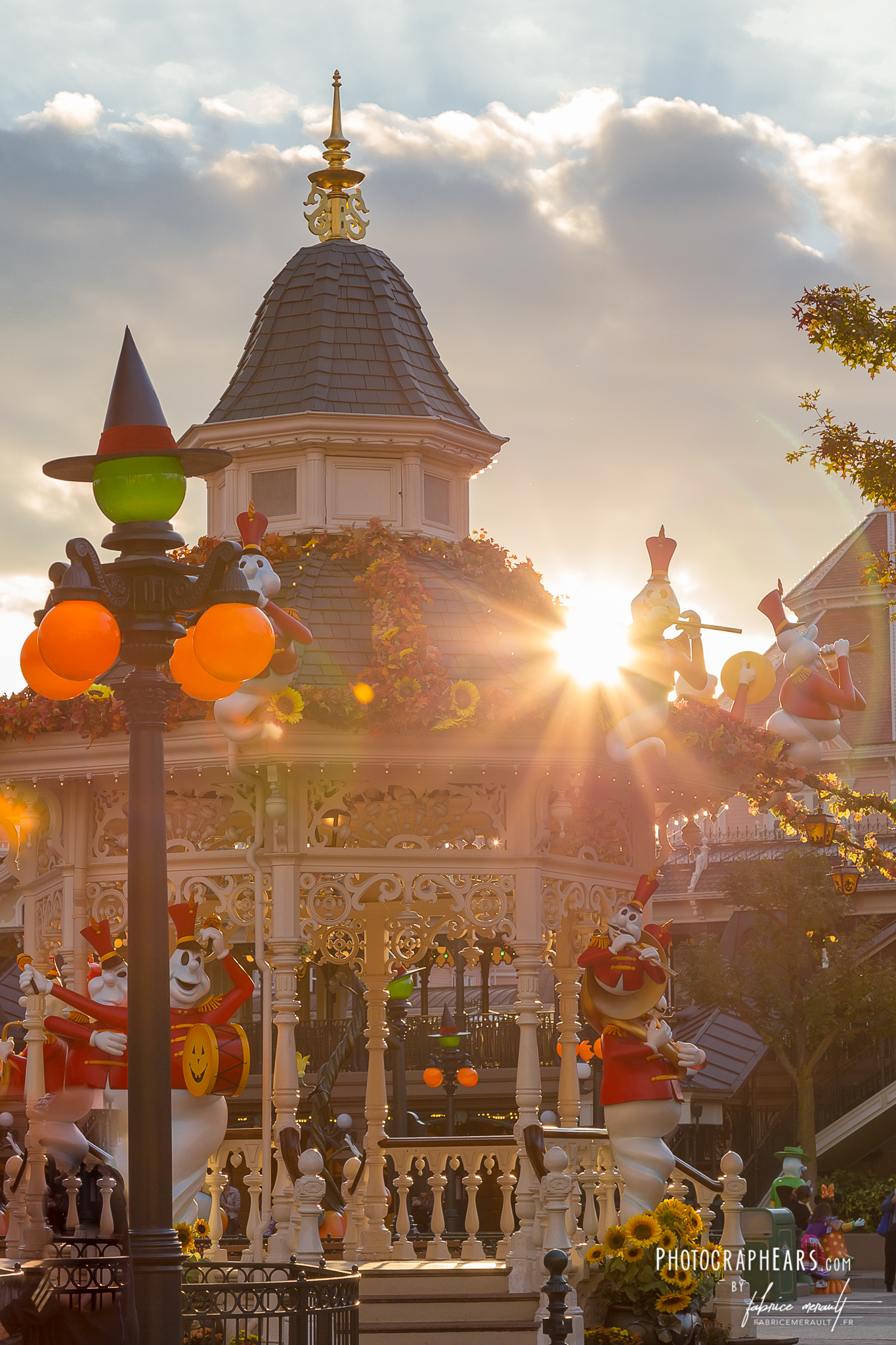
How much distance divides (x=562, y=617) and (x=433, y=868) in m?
2.42

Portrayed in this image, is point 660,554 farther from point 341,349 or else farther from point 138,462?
point 138,462

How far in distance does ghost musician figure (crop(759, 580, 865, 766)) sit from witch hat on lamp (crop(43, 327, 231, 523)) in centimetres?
759

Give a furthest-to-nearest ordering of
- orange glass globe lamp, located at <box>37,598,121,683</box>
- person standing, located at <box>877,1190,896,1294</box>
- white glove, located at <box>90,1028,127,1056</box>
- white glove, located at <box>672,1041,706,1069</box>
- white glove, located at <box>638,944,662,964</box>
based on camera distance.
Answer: person standing, located at <box>877,1190,896,1294</box>, white glove, located at <box>638,944,662,964</box>, white glove, located at <box>672,1041,706,1069</box>, white glove, located at <box>90,1028,127,1056</box>, orange glass globe lamp, located at <box>37,598,121,683</box>

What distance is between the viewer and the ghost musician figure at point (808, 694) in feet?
45.5

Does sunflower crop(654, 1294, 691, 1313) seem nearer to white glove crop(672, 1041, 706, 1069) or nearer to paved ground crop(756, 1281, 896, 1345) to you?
paved ground crop(756, 1281, 896, 1345)

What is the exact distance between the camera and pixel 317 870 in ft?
41.3

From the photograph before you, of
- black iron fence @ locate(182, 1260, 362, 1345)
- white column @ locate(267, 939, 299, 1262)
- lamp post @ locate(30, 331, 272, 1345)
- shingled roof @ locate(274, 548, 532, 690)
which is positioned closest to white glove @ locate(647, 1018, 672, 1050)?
white column @ locate(267, 939, 299, 1262)

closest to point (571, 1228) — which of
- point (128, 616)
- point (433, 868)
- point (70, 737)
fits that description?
point (433, 868)

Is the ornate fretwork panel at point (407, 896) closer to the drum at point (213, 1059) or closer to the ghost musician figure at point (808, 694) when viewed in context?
the drum at point (213, 1059)

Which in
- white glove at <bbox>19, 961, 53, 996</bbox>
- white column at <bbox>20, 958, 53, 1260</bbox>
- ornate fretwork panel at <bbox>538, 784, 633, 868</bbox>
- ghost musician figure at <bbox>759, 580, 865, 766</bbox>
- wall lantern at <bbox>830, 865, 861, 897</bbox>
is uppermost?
ghost musician figure at <bbox>759, 580, 865, 766</bbox>

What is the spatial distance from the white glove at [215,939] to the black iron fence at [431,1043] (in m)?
22.9

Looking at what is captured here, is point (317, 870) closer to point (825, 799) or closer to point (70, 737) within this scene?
point (70, 737)

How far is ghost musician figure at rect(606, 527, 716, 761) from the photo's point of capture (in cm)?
1270

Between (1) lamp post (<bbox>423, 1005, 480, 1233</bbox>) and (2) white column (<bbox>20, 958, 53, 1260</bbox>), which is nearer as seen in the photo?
(2) white column (<bbox>20, 958, 53, 1260</bbox>)
